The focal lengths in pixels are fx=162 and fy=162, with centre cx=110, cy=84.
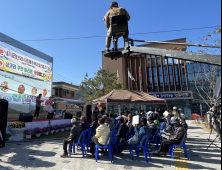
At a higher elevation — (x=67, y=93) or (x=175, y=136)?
(x=67, y=93)

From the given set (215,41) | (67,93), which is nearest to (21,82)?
(215,41)

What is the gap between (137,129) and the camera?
16.9ft

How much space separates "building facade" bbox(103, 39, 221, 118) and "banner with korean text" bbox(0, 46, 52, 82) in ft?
38.7

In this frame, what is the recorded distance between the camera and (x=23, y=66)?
620 inches

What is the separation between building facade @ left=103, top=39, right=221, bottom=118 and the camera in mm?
Result: 25453

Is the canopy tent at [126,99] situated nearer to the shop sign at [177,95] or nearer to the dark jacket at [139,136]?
the dark jacket at [139,136]

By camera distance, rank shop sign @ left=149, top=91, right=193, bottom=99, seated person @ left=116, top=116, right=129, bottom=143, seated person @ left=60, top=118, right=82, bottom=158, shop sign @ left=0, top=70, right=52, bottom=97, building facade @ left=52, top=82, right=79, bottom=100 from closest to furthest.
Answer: seated person @ left=60, top=118, right=82, bottom=158 < seated person @ left=116, top=116, right=129, bottom=143 < shop sign @ left=0, top=70, right=52, bottom=97 < shop sign @ left=149, top=91, right=193, bottom=99 < building facade @ left=52, top=82, right=79, bottom=100

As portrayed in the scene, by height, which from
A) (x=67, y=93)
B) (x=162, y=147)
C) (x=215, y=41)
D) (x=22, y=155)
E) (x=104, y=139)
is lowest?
(x=22, y=155)

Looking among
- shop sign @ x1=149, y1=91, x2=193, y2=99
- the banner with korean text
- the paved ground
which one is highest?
the banner with korean text

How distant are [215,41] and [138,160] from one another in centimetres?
995

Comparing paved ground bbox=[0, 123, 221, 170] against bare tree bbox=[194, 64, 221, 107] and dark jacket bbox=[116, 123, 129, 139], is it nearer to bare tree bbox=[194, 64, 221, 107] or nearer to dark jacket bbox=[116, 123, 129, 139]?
dark jacket bbox=[116, 123, 129, 139]

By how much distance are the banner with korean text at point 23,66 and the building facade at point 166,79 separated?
11.8 metres

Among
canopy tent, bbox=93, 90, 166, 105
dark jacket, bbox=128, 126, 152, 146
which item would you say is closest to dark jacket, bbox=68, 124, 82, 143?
dark jacket, bbox=128, 126, 152, 146

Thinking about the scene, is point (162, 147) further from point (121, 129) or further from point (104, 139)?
point (104, 139)
